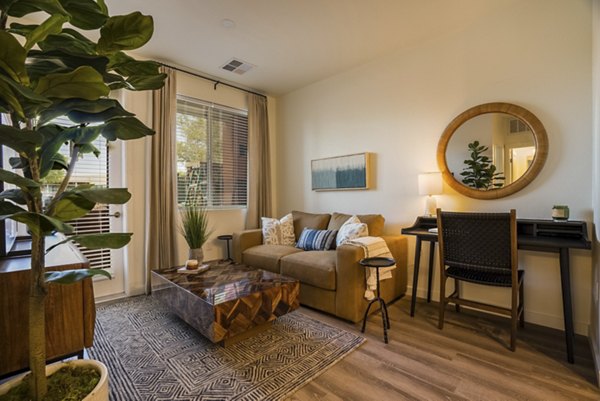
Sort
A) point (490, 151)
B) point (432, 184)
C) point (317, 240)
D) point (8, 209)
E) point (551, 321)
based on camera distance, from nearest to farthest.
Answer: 1. point (8, 209)
2. point (551, 321)
3. point (490, 151)
4. point (432, 184)
5. point (317, 240)

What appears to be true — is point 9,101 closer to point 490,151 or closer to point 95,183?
point 95,183

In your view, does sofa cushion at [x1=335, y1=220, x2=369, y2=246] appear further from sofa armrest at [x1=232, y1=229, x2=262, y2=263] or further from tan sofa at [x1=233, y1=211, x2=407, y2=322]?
sofa armrest at [x1=232, y1=229, x2=262, y2=263]

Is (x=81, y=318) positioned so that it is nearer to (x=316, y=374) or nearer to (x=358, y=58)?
(x=316, y=374)

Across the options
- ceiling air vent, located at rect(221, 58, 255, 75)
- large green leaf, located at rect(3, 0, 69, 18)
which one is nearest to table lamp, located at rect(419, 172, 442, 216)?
ceiling air vent, located at rect(221, 58, 255, 75)

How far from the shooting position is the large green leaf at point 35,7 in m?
0.78

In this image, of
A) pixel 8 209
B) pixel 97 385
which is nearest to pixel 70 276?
pixel 8 209

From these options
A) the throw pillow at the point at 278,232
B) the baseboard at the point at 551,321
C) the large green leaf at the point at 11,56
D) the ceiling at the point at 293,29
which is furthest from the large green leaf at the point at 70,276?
the baseboard at the point at 551,321

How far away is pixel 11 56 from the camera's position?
2.38 feet

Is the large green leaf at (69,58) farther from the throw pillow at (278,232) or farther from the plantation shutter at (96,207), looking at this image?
the throw pillow at (278,232)

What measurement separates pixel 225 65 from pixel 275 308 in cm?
298

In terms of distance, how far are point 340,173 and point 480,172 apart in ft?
5.27

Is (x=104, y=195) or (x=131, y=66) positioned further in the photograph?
(x=131, y=66)

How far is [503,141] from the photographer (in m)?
2.57

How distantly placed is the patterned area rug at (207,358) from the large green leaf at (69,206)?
1.23 m
